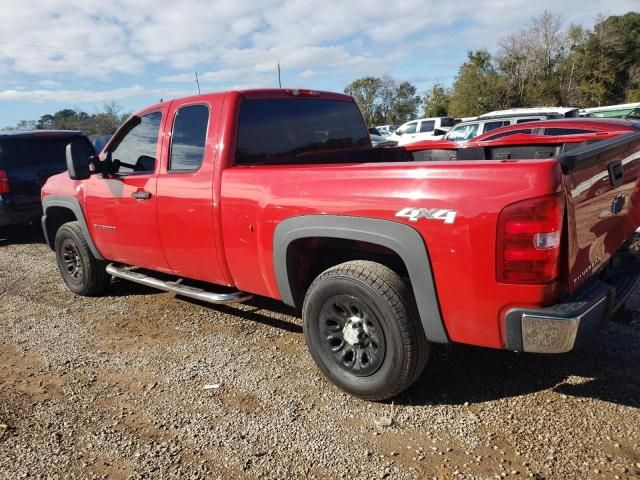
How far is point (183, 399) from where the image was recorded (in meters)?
3.34

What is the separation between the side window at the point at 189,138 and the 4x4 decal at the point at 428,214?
5.84ft

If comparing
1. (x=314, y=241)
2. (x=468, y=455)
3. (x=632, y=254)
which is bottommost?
(x=468, y=455)

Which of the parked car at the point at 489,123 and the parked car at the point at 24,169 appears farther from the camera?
the parked car at the point at 489,123

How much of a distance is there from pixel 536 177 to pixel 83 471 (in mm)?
2655

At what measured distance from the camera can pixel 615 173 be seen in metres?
2.88

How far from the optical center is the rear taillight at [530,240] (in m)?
2.30

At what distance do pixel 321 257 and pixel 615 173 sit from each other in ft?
5.93

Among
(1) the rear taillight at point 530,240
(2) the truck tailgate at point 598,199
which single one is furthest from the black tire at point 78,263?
(2) the truck tailgate at point 598,199

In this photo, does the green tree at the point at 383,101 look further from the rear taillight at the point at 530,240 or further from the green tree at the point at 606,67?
the rear taillight at the point at 530,240

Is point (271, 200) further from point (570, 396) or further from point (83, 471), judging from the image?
point (570, 396)

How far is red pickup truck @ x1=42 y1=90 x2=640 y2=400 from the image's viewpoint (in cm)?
241

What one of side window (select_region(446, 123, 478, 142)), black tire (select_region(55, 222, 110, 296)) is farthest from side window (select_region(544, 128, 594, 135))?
black tire (select_region(55, 222, 110, 296))

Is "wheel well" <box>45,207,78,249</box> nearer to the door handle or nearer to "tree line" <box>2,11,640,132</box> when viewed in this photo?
the door handle

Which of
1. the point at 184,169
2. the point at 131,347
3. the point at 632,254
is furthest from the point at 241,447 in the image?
the point at 632,254
